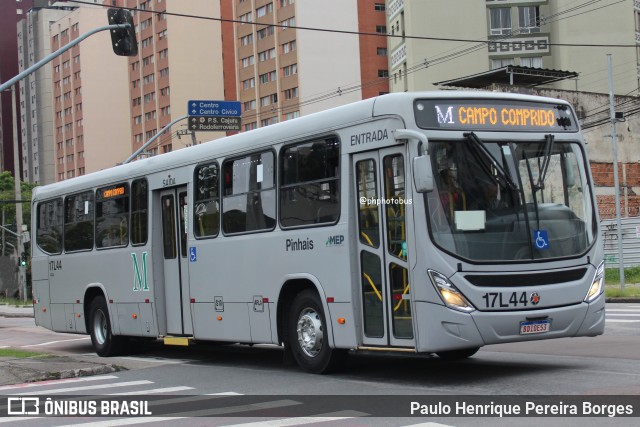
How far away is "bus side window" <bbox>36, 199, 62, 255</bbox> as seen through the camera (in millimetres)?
20359

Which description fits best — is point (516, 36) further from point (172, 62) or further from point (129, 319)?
point (129, 319)

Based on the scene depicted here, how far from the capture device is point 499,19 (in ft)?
236

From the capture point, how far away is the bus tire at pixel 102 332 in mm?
18406

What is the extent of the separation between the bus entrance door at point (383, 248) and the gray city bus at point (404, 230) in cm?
2

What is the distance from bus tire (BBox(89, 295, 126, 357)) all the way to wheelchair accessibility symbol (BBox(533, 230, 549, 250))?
388 inches

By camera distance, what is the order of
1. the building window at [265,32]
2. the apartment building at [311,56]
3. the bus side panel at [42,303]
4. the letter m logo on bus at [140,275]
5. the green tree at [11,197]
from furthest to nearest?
the green tree at [11,197] → the building window at [265,32] → the apartment building at [311,56] → the bus side panel at [42,303] → the letter m logo on bus at [140,275]

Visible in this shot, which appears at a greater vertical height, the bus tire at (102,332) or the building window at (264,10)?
the building window at (264,10)

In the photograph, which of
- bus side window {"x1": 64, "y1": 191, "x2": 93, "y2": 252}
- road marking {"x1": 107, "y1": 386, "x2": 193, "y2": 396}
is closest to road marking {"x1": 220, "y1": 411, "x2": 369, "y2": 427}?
road marking {"x1": 107, "y1": 386, "x2": 193, "y2": 396}

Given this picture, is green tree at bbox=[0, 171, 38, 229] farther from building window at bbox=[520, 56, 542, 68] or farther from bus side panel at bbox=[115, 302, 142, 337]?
bus side panel at bbox=[115, 302, 142, 337]

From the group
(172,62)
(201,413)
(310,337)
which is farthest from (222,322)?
(172,62)

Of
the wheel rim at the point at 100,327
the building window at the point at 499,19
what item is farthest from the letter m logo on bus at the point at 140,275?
the building window at the point at 499,19

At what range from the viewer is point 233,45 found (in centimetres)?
11156

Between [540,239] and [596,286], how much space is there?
104cm

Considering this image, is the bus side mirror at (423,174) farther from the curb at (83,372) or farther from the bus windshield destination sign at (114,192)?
the bus windshield destination sign at (114,192)
